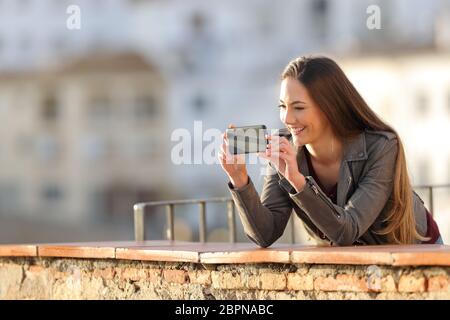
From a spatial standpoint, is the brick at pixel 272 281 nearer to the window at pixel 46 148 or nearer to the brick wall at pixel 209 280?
the brick wall at pixel 209 280

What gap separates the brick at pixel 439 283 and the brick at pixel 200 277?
103 centimetres

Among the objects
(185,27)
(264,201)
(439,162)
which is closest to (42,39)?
(185,27)

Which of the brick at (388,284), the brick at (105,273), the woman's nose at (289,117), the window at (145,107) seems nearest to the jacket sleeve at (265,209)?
the woman's nose at (289,117)

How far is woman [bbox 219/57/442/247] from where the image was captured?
16.9ft

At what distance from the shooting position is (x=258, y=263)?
4.91m

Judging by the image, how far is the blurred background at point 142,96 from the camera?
63.0 meters

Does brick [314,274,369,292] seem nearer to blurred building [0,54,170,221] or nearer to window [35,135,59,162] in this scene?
blurred building [0,54,170,221]

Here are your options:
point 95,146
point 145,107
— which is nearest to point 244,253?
point 145,107

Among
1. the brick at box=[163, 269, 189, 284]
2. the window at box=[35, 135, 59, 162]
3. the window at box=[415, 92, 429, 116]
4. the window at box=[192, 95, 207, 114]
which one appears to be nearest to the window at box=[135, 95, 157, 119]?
the window at box=[192, 95, 207, 114]

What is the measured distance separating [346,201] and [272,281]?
22.1 inches

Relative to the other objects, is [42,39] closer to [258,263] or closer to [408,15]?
[408,15]

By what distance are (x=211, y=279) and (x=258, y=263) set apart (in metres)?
0.27

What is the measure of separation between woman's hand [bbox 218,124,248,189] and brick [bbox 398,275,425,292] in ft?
2.92
